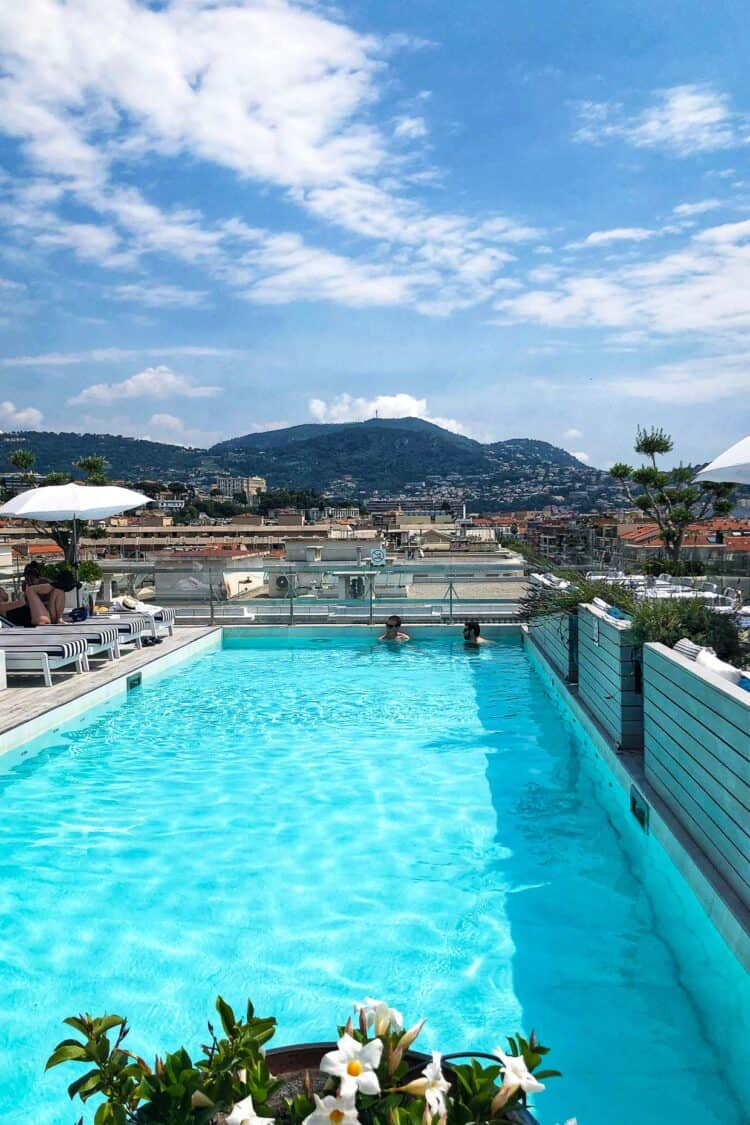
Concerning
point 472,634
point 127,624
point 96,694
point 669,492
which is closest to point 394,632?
point 472,634

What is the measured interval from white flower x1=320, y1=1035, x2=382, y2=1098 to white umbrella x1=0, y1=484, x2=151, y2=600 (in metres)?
11.3

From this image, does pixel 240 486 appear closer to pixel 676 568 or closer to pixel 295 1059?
pixel 676 568

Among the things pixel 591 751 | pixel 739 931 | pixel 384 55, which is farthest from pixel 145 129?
pixel 739 931

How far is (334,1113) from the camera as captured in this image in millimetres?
1297

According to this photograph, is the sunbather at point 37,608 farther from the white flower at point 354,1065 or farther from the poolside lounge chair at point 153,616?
the white flower at point 354,1065

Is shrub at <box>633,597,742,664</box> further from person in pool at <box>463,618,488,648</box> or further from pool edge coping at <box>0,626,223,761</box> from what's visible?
person in pool at <box>463,618,488,648</box>

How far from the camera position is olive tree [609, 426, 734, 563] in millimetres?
27219

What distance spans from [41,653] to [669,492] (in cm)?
2701

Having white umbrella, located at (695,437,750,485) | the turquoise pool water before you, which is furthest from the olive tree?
the turquoise pool water

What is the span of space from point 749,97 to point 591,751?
10056 mm

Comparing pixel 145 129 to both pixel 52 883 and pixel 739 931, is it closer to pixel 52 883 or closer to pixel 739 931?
pixel 52 883

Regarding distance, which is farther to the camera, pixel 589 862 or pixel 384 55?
pixel 384 55

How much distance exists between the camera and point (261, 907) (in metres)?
4.57

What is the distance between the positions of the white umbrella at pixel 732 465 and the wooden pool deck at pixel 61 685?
6774 mm
